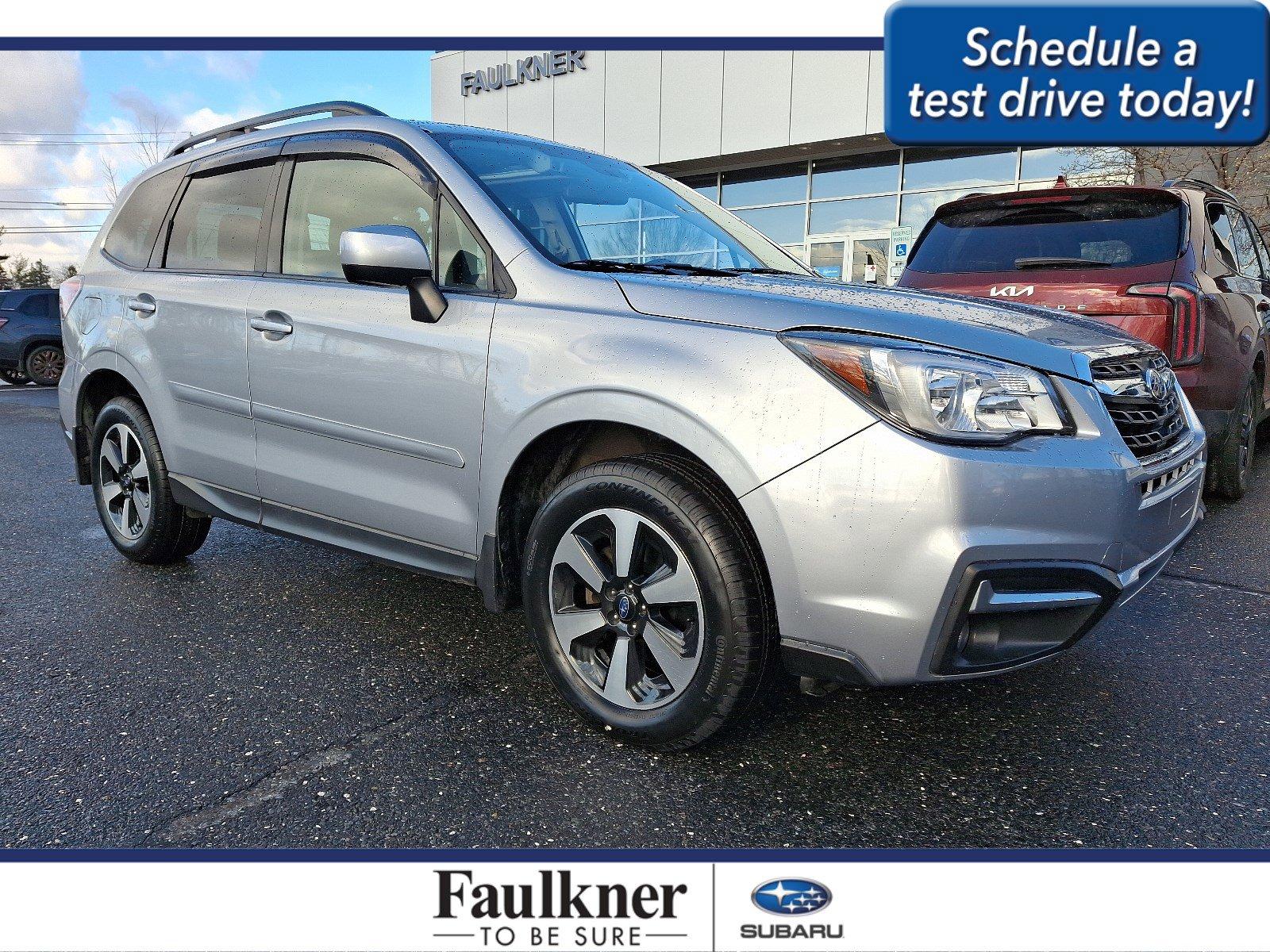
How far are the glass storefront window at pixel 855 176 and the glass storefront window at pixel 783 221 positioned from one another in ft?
1.62

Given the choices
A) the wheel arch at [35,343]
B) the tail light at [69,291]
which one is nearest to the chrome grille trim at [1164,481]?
the tail light at [69,291]

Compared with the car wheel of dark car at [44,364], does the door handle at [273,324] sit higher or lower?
higher

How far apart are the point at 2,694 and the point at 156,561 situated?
137 centimetres

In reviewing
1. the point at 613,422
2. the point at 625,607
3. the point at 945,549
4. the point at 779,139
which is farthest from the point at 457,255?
the point at 779,139

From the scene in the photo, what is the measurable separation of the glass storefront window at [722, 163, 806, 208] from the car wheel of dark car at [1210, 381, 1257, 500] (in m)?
14.8

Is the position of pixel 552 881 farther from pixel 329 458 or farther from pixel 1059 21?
pixel 1059 21

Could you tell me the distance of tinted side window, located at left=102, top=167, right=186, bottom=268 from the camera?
13.4 feet

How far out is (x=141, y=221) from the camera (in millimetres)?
4207

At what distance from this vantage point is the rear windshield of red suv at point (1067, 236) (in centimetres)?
471

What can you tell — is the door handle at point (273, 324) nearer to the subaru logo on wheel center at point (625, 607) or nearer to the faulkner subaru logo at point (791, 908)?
the subaru logo on wheel center at point (625, 607)

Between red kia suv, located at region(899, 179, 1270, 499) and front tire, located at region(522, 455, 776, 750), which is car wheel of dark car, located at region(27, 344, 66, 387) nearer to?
red kia suv, located at region(899, 179, 1270, 499)

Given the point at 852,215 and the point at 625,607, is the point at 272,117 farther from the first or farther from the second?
the point at 852,215

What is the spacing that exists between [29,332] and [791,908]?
17.0 meters

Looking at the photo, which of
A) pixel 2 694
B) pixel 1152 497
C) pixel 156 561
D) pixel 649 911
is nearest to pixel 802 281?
pixel 1152 497
